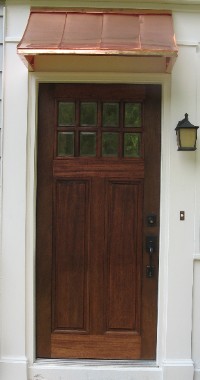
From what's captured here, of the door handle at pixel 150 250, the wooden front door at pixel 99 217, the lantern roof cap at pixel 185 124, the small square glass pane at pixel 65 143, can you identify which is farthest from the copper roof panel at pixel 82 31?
the door handle at pixel 150 250

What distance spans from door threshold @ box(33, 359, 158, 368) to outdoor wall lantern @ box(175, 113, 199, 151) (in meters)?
1.91

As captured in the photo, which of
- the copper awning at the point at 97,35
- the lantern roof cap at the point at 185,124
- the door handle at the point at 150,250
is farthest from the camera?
the door handle at the point at 150,250

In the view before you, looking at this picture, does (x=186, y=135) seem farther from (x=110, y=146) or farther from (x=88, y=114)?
(x=88, y=114)

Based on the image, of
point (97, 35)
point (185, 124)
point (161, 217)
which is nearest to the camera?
point (97, 35)

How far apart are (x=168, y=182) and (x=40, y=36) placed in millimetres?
1578

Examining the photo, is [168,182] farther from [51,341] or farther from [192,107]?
[51,341]

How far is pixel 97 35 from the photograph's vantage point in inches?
120

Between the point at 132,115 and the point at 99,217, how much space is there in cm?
95

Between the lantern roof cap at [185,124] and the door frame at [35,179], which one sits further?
the door frame at [35,179]

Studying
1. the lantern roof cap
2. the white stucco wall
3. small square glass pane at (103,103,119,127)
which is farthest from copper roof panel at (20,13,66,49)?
the lantern roof cap

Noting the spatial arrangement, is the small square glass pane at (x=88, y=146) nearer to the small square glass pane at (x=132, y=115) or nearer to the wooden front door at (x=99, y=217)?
the wooden front door at (x=99, y=217)

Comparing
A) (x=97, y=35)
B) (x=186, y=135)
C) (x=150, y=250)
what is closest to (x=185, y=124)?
(x=186, y=135)

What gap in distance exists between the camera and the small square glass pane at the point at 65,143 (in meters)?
3.41

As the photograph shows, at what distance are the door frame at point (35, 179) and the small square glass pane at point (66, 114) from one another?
0.69ft
